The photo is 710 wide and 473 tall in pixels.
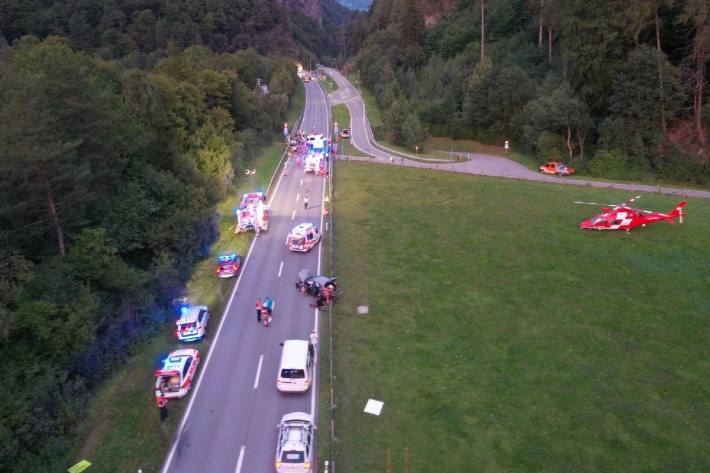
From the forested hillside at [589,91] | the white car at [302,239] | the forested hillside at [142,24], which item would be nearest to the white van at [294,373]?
the white car at [302,239]

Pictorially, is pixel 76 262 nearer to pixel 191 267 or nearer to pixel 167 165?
pixel 191 267

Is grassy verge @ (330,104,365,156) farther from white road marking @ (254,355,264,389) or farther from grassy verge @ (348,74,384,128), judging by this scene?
white road marking @ (254,355,264,389)

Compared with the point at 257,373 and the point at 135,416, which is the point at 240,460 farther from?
the point at 135,416

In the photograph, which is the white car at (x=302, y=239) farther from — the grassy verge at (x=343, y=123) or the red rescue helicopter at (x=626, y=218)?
the grassy verge at (x=343, y=123)

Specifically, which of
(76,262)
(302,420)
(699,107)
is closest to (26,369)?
(76,262)

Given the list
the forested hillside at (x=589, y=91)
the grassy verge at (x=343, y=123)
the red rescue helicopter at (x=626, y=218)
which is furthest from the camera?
the grassy verge at (x=343, y=123)

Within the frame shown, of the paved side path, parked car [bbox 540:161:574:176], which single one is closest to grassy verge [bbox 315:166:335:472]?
the paved side path
